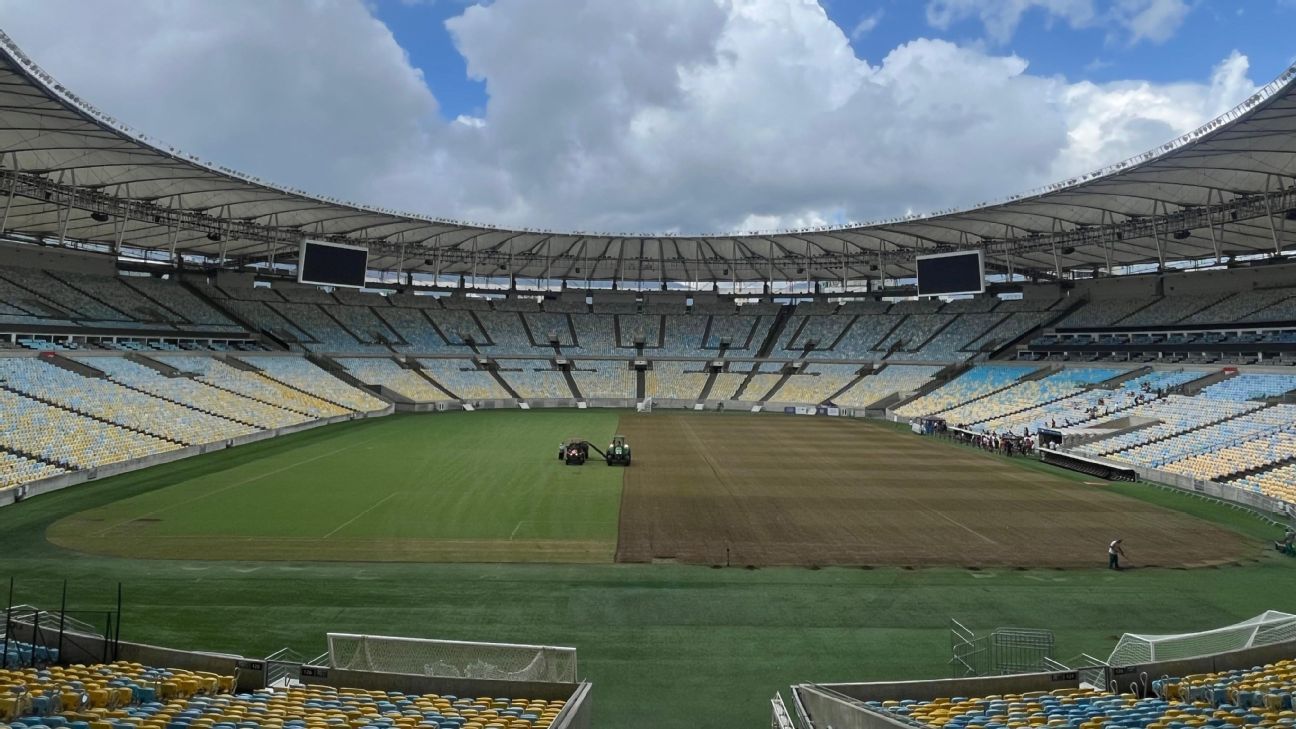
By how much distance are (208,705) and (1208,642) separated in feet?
45.1

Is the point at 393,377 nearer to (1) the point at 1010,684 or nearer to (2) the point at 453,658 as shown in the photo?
(2) the point at 453,658

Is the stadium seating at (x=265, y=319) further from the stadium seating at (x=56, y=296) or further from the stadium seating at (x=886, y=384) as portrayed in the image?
the stadium seating at (x=886, y=384)

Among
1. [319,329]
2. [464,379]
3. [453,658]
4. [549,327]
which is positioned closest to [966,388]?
[549,327]

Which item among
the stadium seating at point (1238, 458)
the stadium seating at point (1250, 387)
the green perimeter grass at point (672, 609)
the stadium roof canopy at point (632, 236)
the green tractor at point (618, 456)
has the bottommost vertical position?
the green perimeter grass at point (672, 609)

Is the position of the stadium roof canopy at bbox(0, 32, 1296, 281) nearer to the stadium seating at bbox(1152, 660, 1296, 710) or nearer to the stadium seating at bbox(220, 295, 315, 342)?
the stadium seating at bbox(220, 295, 315, 342)

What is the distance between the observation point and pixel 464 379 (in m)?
59.5

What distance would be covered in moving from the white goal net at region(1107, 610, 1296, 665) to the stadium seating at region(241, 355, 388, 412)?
156 feet

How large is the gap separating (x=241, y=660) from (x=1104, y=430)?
38304mm

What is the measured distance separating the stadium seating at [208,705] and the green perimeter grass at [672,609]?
85.2 inches

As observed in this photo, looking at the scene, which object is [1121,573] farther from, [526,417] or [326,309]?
[326,309]

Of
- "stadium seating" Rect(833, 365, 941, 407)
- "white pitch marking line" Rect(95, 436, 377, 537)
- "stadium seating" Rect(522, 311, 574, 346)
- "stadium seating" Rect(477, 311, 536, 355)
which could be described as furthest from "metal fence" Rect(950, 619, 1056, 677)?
"stadium seating" Rect(522, 311, 574, 346)

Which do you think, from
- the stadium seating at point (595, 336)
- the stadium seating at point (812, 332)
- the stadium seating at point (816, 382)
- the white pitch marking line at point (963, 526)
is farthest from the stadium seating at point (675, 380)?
the white pitch marking line at point (963, 526)

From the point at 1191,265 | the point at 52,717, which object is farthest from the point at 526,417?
the point at 1191,265

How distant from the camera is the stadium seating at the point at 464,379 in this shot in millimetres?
57656
